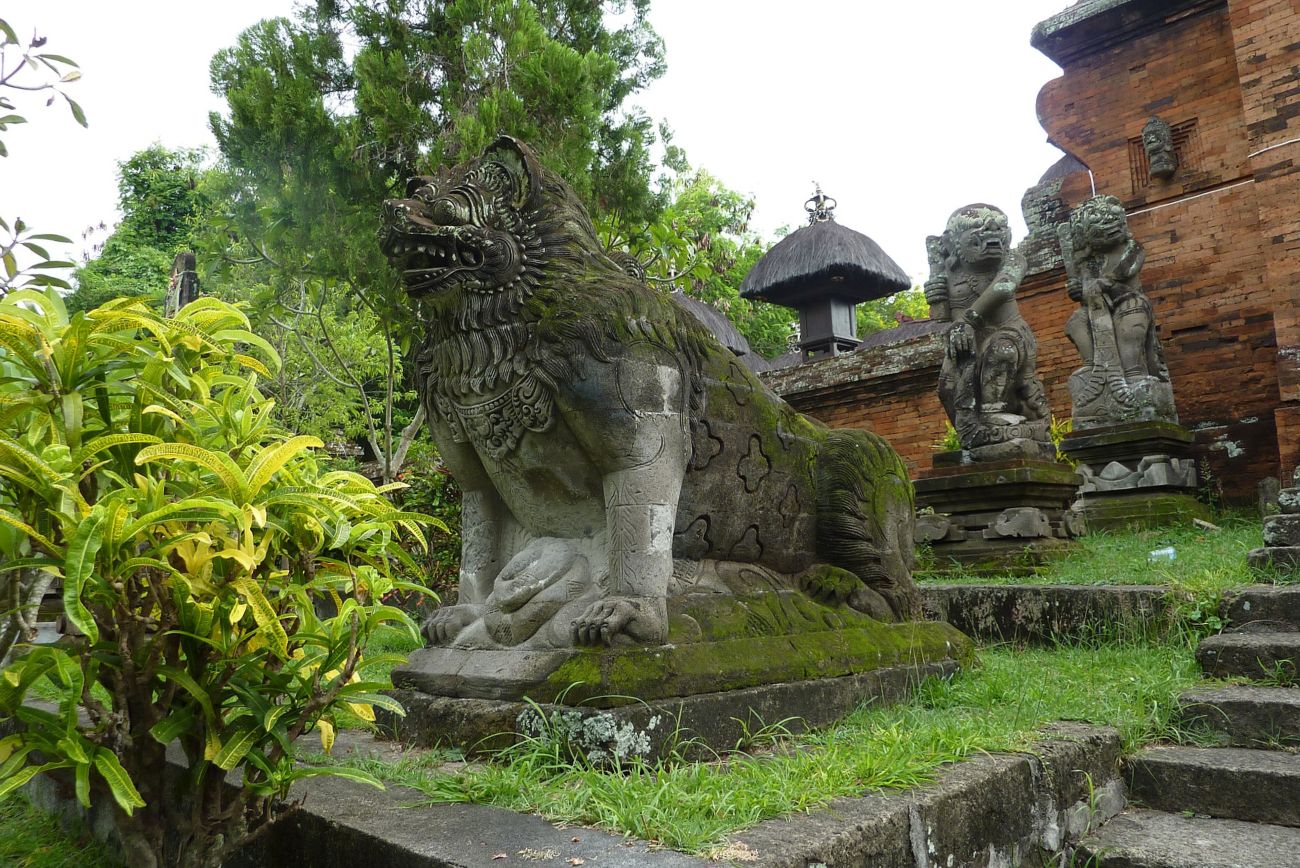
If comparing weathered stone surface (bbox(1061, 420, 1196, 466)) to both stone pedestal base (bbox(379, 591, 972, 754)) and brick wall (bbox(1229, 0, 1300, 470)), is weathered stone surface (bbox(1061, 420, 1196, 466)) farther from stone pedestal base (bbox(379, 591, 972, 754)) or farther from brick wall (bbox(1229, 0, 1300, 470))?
stone pedestal base (bbox(379, 591, 972, 754))

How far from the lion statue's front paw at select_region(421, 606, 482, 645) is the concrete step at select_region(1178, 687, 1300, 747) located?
8.76 ft

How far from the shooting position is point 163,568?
1.67 metres

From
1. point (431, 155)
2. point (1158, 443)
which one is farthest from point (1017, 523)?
point (431, 155)

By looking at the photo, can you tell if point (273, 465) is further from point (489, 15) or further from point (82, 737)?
point (489, 15)

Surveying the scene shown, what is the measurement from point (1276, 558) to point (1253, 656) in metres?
1.00

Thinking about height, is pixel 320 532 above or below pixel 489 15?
below

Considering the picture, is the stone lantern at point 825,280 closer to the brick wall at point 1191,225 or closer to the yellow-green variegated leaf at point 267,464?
the brick wall at point 1191,225

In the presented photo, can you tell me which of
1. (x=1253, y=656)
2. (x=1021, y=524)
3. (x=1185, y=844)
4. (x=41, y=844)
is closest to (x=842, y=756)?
(x=1185, y=844)

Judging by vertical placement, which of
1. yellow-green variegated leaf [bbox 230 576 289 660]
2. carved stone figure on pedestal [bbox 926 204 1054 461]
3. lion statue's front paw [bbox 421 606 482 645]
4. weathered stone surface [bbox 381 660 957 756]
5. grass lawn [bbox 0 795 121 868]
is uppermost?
A: carved stone figure on pedestal [bbox 926 204 1054 461]

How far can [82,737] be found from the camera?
1726 millimetres

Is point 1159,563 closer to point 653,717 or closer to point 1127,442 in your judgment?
point 1127,442

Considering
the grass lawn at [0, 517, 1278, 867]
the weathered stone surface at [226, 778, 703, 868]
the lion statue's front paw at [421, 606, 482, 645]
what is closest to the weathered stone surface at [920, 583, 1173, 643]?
the grass lawn at [0, 517, 1278, 867]

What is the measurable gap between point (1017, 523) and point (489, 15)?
18.7 ft

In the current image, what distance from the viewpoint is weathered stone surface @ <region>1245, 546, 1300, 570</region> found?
441 centimetres
